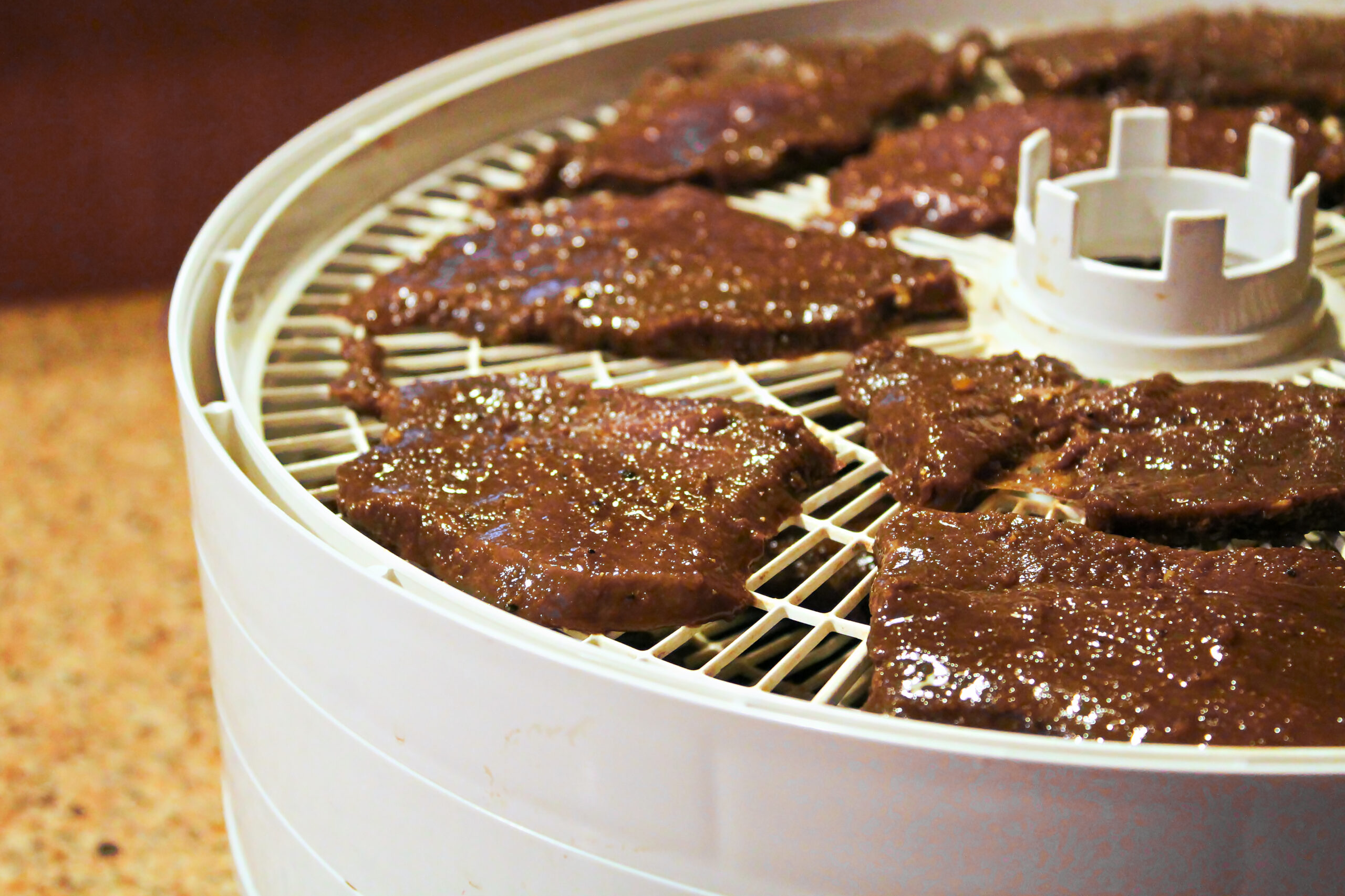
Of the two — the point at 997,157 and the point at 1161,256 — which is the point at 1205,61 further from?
the point at 1161,256

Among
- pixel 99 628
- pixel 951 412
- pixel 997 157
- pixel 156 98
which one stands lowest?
pixel 99 628

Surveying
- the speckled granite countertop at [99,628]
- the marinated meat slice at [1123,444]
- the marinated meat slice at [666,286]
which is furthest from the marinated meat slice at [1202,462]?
the speckled granite countertop at [99,628]

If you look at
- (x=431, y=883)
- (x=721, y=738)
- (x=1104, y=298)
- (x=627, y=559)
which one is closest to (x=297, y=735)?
(x=431, y=883)

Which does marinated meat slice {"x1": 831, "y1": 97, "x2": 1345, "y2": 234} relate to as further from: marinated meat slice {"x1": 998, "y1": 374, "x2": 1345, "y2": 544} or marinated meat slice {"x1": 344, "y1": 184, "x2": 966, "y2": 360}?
marinated meat slice {"x1": 998, "y1": 374, "x2": 1345, "y2": 544}

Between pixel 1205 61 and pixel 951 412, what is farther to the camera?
pixel 1205 61

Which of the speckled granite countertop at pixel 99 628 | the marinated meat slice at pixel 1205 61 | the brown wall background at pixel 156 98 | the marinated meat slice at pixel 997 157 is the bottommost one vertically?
the speckled granite countertop at pixel 99 628

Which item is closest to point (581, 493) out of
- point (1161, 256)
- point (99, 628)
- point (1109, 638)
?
point (1109, 638)

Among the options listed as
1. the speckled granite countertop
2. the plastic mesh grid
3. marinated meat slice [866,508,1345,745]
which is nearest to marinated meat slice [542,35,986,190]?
the plastic mesh grid

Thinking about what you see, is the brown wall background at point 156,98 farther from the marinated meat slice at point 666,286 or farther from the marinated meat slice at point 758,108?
the marinated meat slice at point 666,286
